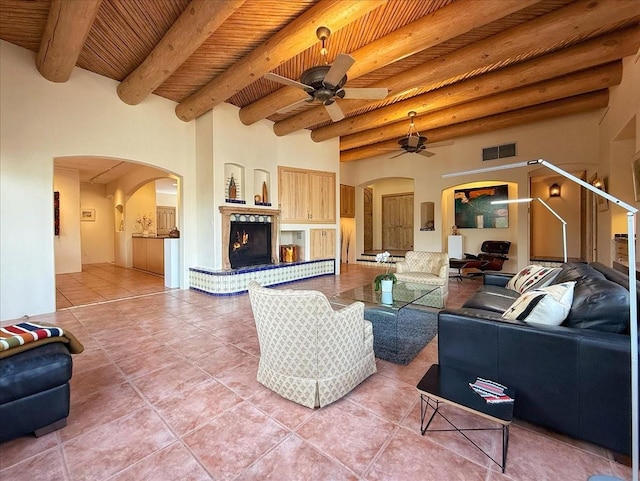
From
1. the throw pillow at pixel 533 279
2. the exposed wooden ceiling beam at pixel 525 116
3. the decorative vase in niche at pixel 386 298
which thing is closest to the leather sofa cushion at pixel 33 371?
the decorative vase in niche at pixel 386 298

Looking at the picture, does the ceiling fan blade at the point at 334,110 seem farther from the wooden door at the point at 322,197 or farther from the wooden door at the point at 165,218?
the wooden door at the point at 165,218

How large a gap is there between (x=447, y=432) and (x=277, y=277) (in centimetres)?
468

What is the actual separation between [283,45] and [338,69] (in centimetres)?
94

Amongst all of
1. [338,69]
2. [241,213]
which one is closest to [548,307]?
[338,69]

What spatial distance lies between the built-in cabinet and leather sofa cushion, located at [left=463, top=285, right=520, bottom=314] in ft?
23.4

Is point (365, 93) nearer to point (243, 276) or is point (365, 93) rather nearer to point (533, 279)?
point (533, 279)

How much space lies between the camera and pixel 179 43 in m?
3.33

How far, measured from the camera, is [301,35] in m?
3.22

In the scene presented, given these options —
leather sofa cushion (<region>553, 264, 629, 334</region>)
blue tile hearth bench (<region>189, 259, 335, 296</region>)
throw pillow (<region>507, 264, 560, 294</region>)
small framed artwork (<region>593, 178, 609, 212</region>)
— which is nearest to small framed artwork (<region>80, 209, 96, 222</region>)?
blue tile hearth bench (<region>189, 259, 335, 296</region>)

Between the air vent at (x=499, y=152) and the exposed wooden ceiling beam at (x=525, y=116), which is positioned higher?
the exposed wooden ceiling beam at (x=525, y=116)

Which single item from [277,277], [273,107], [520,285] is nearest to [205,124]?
[273,107]

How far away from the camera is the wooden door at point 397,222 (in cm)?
1052

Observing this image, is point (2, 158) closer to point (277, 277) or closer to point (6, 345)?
point (6, 345)

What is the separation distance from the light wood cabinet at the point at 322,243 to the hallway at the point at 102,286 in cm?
327
